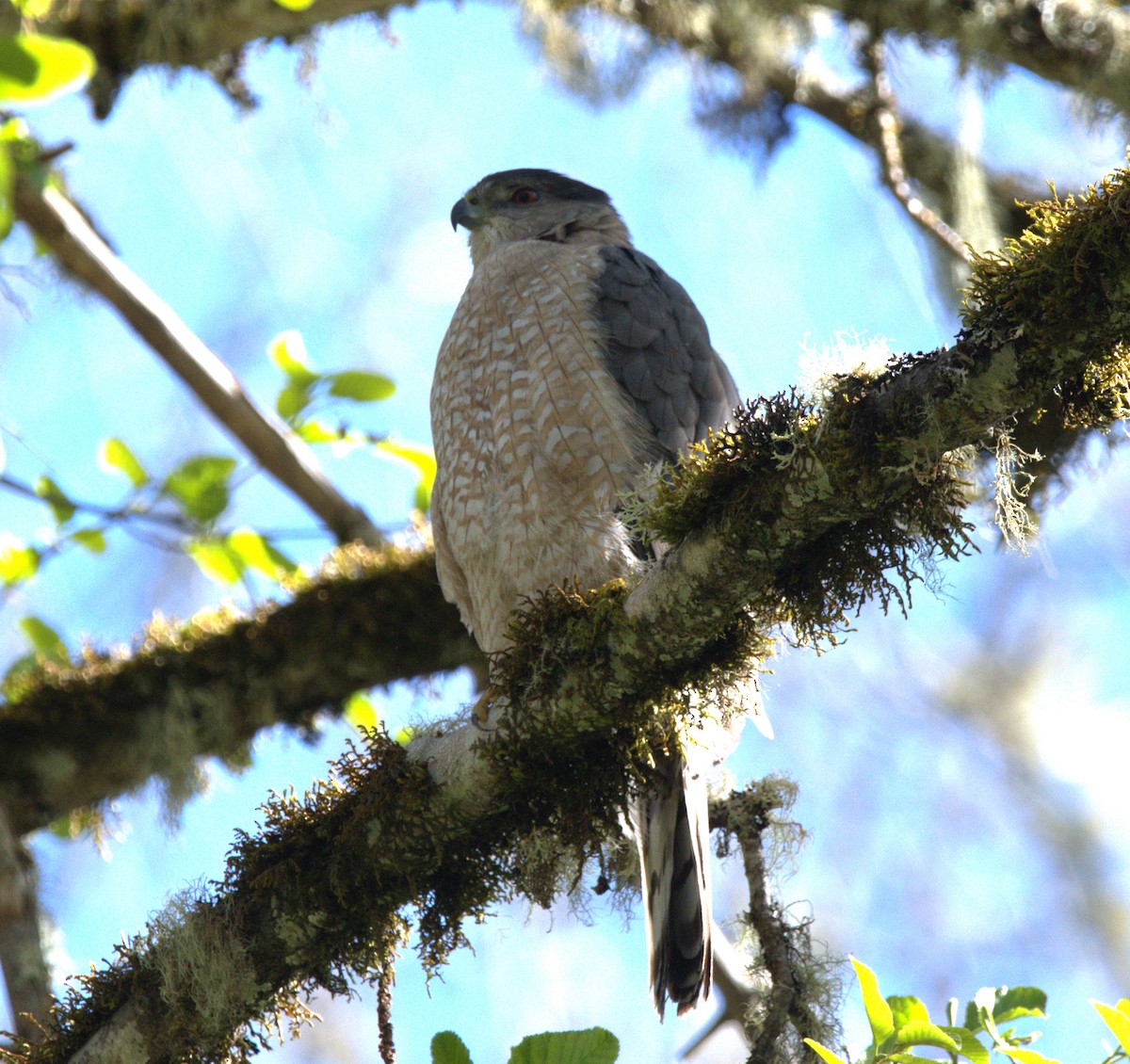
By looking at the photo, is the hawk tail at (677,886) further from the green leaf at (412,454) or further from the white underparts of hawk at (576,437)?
the green leaf at (412,454)

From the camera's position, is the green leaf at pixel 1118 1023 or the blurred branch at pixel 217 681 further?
the blurred branch at pixel 217 681

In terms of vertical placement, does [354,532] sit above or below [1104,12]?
below

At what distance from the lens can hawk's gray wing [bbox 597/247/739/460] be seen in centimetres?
364

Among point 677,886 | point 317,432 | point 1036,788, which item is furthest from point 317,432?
point 1036,788

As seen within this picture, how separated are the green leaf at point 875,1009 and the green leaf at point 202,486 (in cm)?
315

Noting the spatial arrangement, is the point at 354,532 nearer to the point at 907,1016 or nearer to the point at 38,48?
the point at 907,1016

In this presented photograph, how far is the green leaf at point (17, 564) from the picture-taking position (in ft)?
14.9

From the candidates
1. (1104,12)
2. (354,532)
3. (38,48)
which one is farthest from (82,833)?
(1104,12)

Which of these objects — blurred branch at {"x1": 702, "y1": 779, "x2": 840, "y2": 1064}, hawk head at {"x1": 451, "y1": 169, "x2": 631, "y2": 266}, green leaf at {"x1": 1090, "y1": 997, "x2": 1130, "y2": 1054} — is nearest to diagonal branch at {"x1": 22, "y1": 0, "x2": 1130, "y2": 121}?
hawk head at {"x1": 451, "y1": 169, "x2": 631, "y2": 266}

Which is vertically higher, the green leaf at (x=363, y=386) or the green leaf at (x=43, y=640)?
the green leaf at (x=363, y=386)

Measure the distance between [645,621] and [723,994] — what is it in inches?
71.1

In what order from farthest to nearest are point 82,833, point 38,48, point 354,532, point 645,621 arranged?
point 354,532 < point 82,833 < point 645,621 < point 38,48

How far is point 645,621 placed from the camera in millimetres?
2457

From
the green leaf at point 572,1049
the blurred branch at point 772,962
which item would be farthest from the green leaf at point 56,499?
the green leaf at point 572,1049
